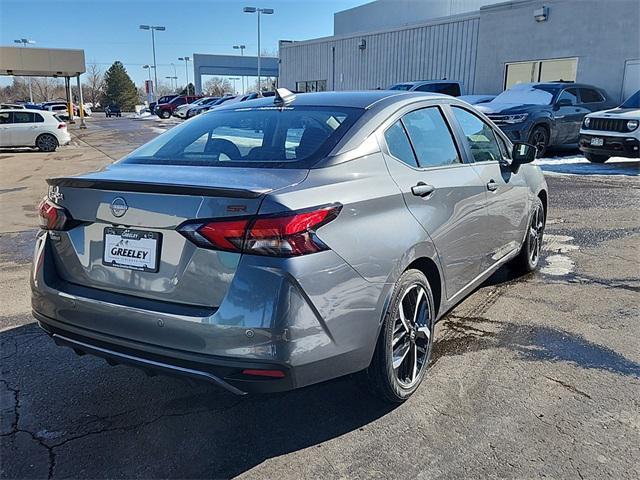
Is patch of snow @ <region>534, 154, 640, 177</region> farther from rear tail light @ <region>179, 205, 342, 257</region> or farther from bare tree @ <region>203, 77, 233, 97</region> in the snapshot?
bare tree @ <region>203, 77, 233, 97</region>

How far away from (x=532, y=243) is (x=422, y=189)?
257 centimetres

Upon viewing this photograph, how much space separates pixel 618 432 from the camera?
2.77m

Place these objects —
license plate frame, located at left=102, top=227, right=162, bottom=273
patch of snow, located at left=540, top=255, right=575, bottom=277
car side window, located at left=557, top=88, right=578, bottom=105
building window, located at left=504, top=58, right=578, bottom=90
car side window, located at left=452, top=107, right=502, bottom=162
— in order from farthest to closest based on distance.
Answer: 1. building window, located at left=504, top=58, right=578, bottom=90
2. car side window, located at left=557, top=88, right=578, bottom=105
3. patch of snow, located at left=540, top=255, right=575, bottom=277
4. car side window, located at left=452, top=107, right=502, bottom=162
5. license plate frame, located at left=102, top=227, right=162, bottom=273

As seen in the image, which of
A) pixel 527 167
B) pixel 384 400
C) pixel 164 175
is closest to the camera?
pixel 164 175

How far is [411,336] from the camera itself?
121 inches

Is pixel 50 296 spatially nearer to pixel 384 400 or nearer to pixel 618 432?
pixel 384 400

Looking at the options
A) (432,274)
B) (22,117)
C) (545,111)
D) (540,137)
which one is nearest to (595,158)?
(540,137)

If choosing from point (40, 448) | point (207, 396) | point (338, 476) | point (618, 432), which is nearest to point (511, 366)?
point (618, 432)

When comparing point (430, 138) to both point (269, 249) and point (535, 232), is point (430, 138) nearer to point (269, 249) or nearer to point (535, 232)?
point (269, 249)

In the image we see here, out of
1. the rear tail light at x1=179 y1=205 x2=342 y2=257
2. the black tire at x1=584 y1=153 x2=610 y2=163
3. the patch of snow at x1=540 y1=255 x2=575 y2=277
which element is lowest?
the patch of snow at x1=540 y1=255 x2=575 y2=277

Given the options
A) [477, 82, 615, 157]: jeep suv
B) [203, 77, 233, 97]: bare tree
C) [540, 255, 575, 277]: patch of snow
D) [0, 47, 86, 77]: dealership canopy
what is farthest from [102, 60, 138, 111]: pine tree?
[540, 255, 575, 277]: patch of snow

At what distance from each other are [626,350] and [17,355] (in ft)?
13.3

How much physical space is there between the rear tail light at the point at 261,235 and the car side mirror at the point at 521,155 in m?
2.70

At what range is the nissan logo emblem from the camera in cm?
248
